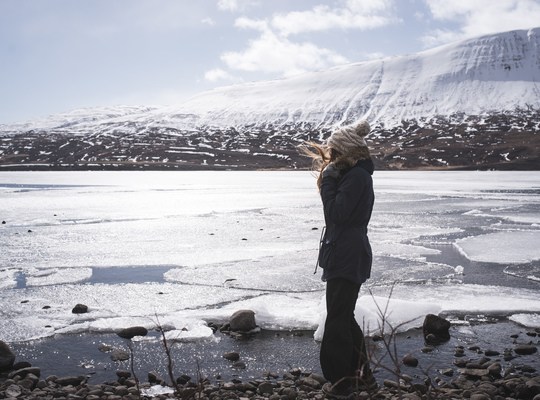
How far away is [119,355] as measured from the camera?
5.61 meters

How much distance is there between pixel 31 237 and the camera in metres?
13.9

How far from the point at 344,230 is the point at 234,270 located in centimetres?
600

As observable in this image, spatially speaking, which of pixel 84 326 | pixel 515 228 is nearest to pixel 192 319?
pixel 84 326

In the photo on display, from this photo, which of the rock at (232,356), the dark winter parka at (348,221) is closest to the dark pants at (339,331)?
the dark winter parka at (348,221)

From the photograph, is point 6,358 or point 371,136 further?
point 371,136

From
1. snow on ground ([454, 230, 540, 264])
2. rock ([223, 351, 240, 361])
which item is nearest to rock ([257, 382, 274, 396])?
rock ([223, 351, 240, 361])

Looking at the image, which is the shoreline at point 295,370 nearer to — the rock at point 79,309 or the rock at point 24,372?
the rock at point 24,372

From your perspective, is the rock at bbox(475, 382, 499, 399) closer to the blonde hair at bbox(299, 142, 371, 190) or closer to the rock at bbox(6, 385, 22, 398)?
the blonde hair at bbox(299, 142, 371, 190)

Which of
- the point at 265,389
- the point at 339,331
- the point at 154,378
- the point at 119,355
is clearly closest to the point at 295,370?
the point at 265,389

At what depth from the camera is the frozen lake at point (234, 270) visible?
6.93 meters

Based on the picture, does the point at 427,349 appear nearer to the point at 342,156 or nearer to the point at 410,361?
the point at 410,361

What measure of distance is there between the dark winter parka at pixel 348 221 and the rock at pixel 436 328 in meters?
2.49

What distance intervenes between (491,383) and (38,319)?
5439mm

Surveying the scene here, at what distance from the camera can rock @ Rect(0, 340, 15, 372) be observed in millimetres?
5246
